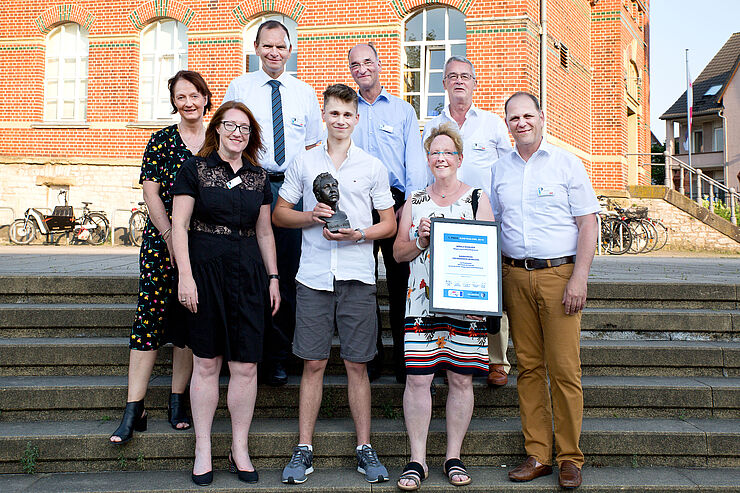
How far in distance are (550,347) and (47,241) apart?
46.2 ft

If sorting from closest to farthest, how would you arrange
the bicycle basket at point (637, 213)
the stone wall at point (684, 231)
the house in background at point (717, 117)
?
the bicycle basket at point (637, 213), the stone wall at point (684, 231), the house in background at point (717, 117)

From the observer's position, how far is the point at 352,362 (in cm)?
359

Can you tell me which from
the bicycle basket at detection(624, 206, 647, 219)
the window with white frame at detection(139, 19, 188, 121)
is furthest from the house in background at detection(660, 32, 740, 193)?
the window with white frame at detection(139, 19, 188, 121)

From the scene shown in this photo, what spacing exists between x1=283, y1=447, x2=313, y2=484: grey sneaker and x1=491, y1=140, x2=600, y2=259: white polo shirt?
5.45 feet

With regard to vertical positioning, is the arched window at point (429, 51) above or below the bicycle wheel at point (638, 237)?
above

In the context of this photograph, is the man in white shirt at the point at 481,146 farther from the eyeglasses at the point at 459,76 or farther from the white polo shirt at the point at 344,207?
the white polo shirt at the point at 344,207

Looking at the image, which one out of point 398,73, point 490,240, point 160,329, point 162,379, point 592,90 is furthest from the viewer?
point 592,90

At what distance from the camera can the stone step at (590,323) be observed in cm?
500

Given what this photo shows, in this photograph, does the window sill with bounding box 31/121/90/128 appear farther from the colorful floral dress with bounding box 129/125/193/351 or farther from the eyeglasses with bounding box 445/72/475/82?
the eyeglasses with bounding box 445/72/475/82

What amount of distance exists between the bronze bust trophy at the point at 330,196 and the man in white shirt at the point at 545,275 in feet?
3.18

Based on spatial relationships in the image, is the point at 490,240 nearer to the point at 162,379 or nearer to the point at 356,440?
the point at 356,440

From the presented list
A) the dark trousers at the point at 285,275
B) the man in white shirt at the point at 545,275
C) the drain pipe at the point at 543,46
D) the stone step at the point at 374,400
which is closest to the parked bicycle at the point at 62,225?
the drain pipe at the point at 543,46

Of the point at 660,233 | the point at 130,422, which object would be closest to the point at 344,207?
the point at 130,422

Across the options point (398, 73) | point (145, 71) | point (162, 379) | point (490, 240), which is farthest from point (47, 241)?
point (490, 240)
